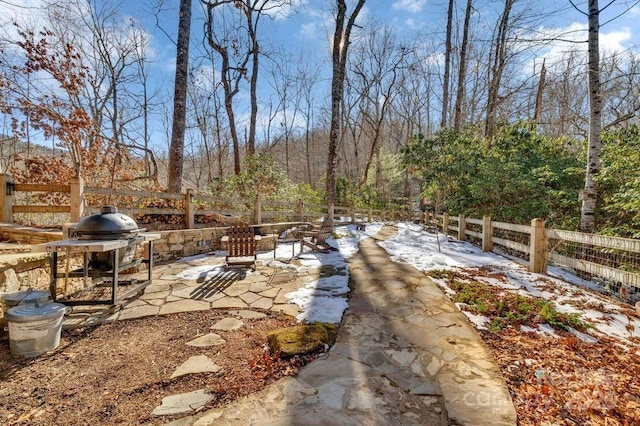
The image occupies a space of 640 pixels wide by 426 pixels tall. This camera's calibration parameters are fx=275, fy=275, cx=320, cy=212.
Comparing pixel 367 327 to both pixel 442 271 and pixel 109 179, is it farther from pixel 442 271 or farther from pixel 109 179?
pixel 109 179

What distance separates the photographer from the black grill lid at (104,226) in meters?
2.97

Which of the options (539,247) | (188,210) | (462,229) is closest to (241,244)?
(188,210)

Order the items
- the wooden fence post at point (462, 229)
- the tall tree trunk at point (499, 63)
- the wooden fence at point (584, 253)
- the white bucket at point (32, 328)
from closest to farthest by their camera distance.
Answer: the white bucket at point (32, 328), the wooden fence at point (584, 253), the wooden fence post at point (462, 229), the tall tree trunk at point (499, 63)

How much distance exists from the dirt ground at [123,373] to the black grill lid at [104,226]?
967 mm

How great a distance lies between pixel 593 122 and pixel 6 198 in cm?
1053

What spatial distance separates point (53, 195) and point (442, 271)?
401 inches

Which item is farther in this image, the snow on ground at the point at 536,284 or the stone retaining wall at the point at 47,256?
the snow on ground at the point at 536,284

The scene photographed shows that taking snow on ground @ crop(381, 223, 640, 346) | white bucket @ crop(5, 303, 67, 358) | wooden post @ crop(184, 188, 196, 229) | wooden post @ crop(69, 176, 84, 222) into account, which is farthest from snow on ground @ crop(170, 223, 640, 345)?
white bucket @ crop(5, 303, 67, 358)

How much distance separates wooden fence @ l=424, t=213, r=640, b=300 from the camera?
3677mm

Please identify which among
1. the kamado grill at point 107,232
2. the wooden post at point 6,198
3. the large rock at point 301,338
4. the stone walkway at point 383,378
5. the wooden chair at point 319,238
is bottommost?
the stone walkway at point 383,378

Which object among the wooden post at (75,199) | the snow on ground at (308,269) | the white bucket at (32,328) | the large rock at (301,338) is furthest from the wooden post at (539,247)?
the wooden post at (75,199)

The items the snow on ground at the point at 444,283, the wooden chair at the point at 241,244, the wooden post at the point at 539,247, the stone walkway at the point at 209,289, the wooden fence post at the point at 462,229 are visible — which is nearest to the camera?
the snow on ground at the point at 444,283

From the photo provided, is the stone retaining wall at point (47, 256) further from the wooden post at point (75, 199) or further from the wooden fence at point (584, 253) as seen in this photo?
the wooden fence at point (584, 253)

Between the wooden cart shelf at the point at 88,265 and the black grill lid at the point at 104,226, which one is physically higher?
the black grill lid at the point at 104,226
